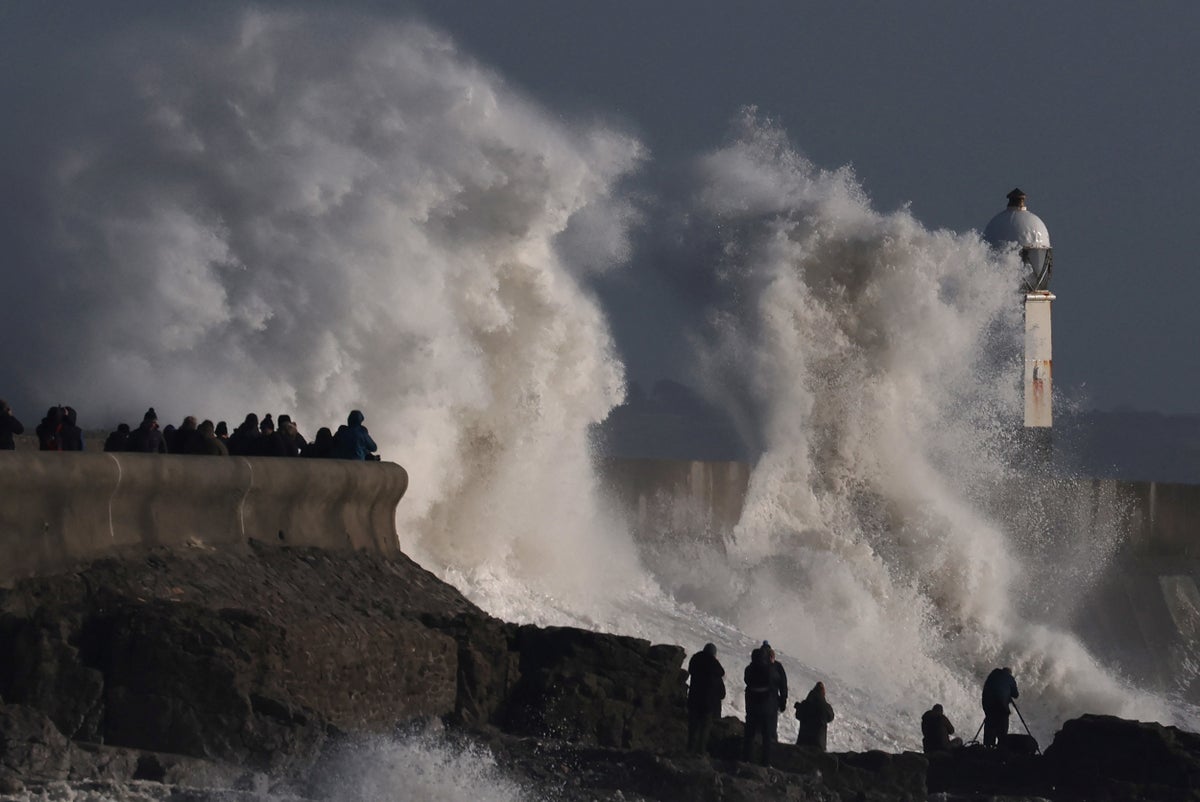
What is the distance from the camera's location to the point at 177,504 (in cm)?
941

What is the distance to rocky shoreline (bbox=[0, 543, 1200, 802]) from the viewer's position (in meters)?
7.96

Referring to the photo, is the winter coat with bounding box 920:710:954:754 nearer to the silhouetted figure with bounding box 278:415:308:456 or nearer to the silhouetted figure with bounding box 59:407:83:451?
the silhouetted figure with bounding box 278:415:308:456

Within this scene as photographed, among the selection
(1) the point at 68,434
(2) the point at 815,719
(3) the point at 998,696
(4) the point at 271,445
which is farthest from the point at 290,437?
(3) the point at 998,696

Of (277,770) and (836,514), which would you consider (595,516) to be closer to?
(836,514)

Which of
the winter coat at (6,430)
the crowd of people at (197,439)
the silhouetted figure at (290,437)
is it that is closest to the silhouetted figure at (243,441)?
the crowd of people at (197,439)

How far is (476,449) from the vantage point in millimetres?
17500

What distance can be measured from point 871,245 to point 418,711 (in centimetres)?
1372

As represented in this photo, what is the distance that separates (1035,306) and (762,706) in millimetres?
16721

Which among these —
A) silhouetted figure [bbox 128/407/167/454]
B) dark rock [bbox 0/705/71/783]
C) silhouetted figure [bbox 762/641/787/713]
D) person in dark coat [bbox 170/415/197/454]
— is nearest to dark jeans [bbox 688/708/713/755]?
silhouetted figure [bbox 762/641/787/713]

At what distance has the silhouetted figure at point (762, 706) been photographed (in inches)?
411

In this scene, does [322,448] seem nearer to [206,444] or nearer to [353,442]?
[353,442]

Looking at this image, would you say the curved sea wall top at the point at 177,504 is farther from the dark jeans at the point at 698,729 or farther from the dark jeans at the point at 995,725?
the dark jeans at the point at 995,725

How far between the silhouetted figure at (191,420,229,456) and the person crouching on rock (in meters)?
2.65

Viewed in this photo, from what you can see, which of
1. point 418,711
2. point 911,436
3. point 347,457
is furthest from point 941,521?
point 418,711
